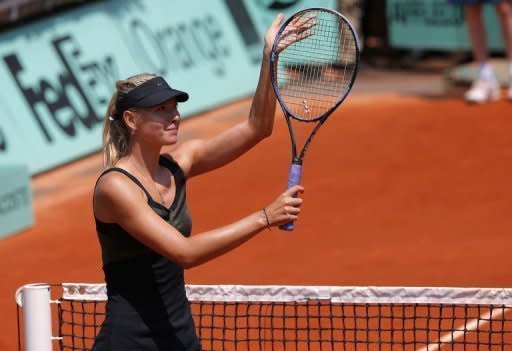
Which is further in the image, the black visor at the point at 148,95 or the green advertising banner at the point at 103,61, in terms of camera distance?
the green advertising banner at the point at 103,61

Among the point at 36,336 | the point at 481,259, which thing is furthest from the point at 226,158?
the point at 481,259

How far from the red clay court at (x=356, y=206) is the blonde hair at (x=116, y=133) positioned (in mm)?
2845

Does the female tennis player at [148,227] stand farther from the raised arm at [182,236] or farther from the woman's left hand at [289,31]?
the woman's left hand at [289,31]

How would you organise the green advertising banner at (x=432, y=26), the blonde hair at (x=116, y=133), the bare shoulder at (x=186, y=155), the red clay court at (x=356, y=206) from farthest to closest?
the green advertising banner at (x=432, y=26) → the red clay court at (x=356, y=206) → the bare shoulder at (x=186, y=155) → the blonde hair at (x=116, y=133)

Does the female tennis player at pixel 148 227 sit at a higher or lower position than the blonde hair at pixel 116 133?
lower

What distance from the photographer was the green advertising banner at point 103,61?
10.7 m

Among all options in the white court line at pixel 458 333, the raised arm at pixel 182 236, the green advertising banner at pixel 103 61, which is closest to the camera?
the raised arm at pixel 182 236

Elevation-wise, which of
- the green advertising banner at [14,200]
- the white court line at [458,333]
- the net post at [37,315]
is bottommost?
the white court line at [458,333]

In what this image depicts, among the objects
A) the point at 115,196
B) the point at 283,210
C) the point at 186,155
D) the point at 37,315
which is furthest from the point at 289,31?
the point at 37,315

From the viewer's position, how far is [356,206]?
31.1ft

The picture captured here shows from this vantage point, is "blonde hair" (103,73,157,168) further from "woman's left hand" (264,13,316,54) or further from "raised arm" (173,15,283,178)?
"woman's left hand" (264,13,316,54)

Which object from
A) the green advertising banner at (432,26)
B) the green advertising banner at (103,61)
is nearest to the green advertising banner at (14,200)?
the green advertising banner at (103,61)

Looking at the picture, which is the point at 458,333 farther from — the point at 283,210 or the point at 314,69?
the point at 283,210

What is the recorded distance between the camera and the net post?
474 cm
